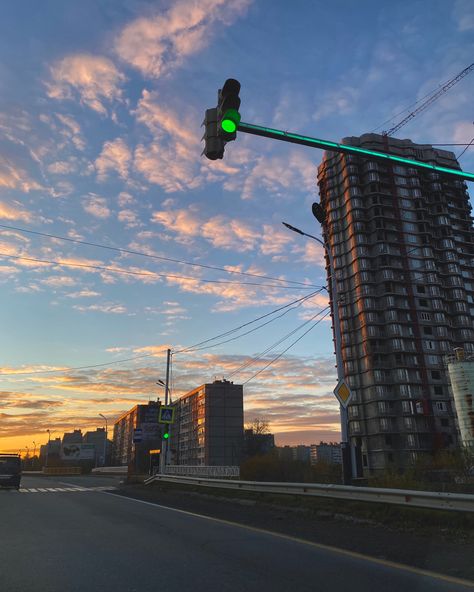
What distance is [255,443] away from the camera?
134250 millimetres

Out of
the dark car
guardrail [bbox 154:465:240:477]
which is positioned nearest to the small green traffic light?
the dark car

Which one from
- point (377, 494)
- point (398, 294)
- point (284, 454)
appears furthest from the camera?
point (398, 294)

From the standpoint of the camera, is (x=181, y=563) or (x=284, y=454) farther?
(x=284, y=454)

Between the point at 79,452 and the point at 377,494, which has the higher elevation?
the point at 79,452

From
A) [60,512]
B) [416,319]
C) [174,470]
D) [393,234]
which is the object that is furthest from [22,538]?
[393,234]

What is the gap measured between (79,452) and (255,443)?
48.6 m

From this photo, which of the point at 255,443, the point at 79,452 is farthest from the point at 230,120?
the point at 255,443

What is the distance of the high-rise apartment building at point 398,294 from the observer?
79625 millimetres

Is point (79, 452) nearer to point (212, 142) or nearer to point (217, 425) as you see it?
point (217, 425)

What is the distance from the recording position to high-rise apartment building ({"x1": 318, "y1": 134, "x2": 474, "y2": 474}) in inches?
3135

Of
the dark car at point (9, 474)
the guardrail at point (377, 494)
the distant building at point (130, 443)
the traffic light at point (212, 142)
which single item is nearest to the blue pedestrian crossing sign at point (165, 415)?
the dark car at point (9, 474)

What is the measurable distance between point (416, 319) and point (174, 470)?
214 ft

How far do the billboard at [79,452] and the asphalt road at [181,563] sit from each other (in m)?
115

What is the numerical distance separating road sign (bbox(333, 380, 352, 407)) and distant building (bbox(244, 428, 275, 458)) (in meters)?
120
